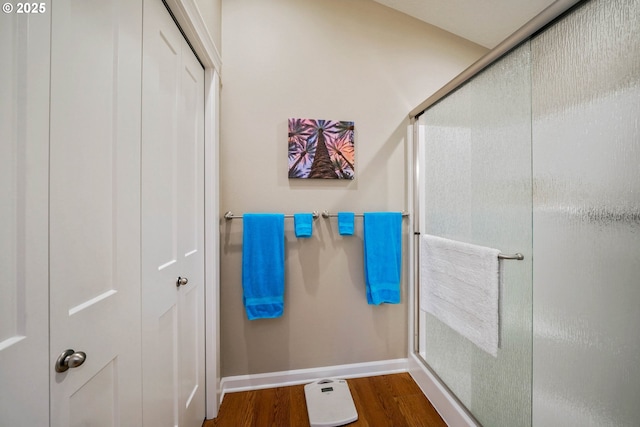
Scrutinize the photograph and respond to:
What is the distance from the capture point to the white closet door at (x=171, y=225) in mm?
804

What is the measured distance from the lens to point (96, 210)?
0.60m

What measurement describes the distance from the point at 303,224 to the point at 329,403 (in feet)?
3.33

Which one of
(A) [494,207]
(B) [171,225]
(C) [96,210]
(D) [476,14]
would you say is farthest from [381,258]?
(D) [476,14]

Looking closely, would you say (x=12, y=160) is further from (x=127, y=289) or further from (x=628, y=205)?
(x=628, y=205)

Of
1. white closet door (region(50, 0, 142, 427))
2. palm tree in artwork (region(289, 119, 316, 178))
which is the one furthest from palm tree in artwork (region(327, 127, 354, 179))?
white closet door (region(50, 0, 142, 427))

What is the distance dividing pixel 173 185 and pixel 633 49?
5.26 feet

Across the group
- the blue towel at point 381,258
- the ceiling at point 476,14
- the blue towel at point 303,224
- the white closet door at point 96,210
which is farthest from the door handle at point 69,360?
the ceiling at point 476,14

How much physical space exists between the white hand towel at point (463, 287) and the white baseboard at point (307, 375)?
516 mm

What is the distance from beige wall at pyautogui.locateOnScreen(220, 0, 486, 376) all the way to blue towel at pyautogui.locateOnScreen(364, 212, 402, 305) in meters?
0.10

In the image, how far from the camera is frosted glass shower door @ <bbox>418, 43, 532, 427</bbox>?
39.0 inches

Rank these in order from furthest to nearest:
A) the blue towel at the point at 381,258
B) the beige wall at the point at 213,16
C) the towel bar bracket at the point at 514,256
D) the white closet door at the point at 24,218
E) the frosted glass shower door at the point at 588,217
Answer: the blue towel at the point at 381,258 → the beige wall at the point at 213,16 → the towel bar bracket at the point at 514,256 → the frosted glass shower door at the point at 588,217 → the white closet door at the point at 24,218

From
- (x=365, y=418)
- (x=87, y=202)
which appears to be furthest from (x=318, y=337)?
(x=87, y=202)

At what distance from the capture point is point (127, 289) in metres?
0.71

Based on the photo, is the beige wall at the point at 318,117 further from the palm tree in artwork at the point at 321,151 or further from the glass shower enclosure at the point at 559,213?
the glass shower enclosure at the point at 559,213
